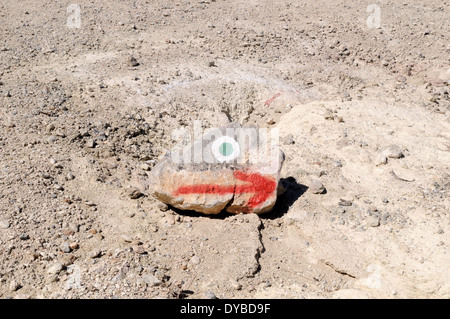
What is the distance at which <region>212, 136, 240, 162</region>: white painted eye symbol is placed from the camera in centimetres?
386

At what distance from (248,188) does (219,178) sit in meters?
0.25

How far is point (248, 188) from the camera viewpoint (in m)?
3.76

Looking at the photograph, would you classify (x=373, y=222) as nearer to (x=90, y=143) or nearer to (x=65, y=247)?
(x=65, y=247)

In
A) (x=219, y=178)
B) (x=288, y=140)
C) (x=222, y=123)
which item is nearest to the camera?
(x=219, y=178)

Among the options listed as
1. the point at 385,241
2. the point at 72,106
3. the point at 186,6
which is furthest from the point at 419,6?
the point at 72,106

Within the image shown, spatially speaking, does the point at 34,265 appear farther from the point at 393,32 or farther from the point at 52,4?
the point at 393,32

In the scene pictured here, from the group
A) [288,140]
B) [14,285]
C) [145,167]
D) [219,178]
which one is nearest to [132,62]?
[145,167]

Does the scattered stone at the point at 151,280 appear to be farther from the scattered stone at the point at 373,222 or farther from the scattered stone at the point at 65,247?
the scattered stone at the point at 373,222

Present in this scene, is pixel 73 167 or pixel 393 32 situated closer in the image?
pixel 73 167

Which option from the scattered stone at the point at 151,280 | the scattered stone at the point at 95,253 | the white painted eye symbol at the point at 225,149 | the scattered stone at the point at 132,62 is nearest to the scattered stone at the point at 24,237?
the scattered stone at the point at 95,253

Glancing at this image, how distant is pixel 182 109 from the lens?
5.19 metres

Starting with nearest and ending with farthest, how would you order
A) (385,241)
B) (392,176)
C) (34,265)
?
(34,265)
(385,241)
(392,176)

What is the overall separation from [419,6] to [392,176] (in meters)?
4.38

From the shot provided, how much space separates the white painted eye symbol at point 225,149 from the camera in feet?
12.7
